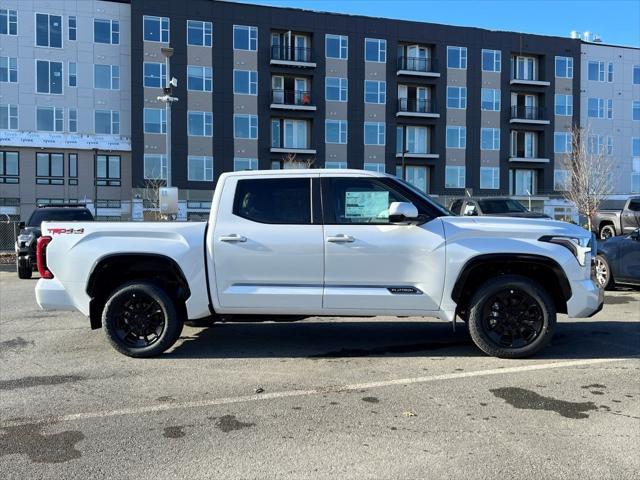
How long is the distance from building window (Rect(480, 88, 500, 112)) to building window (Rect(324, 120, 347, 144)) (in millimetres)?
13671

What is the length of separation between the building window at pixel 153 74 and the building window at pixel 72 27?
6208mm

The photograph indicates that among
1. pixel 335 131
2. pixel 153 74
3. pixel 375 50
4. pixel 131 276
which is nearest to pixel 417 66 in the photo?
pixel 375 50

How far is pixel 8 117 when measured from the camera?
45.3 m

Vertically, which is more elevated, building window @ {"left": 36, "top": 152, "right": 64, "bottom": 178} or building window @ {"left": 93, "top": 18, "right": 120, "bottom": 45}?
building window @ {"left": 93, "top": 18, "right": 120, "bottom": 45}

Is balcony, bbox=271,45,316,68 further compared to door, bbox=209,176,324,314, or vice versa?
balcony, bbox=271,45,316,68

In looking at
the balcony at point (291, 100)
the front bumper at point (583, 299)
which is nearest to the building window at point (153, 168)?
the balcony at point (291, 100)

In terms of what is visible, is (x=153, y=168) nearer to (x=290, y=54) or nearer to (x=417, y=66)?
(x=290, y=54)

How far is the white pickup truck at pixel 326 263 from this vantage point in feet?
19.3

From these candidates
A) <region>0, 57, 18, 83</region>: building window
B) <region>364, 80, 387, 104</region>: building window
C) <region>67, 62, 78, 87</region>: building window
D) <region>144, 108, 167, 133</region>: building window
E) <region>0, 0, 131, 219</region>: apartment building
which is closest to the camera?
<region>0, 57, 18, 83</region>: building window

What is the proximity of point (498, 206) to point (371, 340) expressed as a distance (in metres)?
11.0

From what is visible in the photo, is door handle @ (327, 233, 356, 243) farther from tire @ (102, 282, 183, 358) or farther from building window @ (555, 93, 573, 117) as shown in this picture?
building window @ (555, 93, 573, 117)

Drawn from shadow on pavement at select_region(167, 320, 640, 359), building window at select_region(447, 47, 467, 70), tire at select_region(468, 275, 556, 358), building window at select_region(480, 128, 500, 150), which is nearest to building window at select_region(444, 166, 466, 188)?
building window at select_region(480, 128, 500, 150)

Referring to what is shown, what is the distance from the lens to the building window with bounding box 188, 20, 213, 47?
47.3 m

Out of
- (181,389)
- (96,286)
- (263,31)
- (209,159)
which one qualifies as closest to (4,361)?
(96,286)
